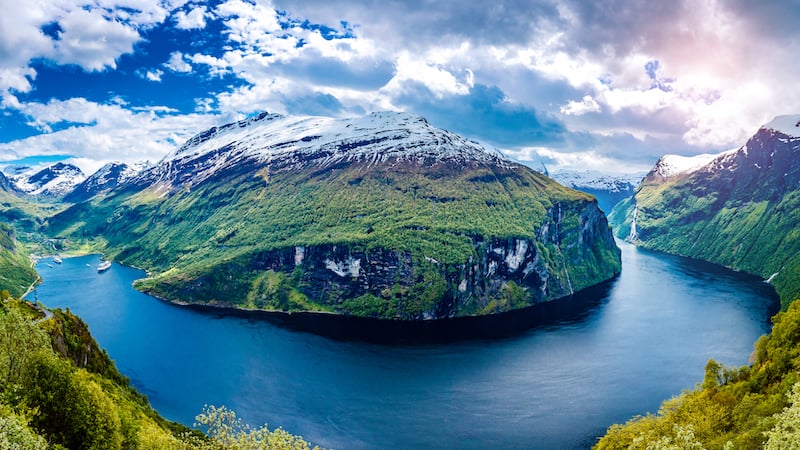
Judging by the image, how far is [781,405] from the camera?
56.2 metres

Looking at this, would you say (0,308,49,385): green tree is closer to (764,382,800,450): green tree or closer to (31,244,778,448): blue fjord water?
(764,382,800,450): green tree

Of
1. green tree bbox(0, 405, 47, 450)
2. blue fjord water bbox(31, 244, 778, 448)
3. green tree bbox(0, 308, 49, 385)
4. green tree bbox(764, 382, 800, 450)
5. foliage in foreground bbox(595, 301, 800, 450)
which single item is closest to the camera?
green tree bbox(0, 405, 47, 450)

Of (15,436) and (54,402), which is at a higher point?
(15,436)

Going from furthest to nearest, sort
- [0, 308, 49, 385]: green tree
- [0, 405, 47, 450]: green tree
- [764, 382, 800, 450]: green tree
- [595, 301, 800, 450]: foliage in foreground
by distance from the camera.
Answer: [595, 301, 800, 450]: foliage in foreground, [0, 308, 49, 385]: green tree, [764, 382, 800, 450]: green tree, [0, 405, 47, 450]: green tree

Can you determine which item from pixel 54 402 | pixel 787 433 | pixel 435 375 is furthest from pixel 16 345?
pixel 435 375

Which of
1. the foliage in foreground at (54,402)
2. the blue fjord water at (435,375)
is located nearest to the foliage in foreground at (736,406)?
the blue fjord water at (435,375)

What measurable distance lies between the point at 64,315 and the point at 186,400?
59.0 meters

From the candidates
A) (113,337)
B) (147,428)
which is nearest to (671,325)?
(147,428)

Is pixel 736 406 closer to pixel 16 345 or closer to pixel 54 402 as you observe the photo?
pixel 54 402

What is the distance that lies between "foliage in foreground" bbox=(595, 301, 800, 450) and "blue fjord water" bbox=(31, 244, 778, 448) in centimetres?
3366

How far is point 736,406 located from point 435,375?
3416 inches

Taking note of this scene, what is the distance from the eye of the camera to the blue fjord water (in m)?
113

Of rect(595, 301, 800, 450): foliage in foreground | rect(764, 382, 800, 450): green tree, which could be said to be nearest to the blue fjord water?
rect(595, 301, 800, 450): foliage in foreground

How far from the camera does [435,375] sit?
142250 mm
